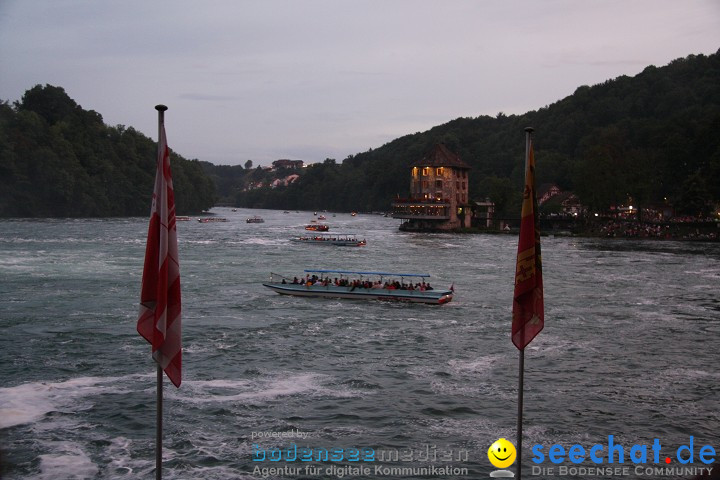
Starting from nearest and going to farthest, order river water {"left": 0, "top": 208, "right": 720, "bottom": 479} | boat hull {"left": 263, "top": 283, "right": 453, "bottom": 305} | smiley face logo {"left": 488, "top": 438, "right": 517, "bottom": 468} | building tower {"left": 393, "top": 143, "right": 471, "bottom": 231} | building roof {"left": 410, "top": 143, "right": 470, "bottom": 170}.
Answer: smiley face logo {"left": 488, "top": 438, "right": 517, "bottom": 468}, river water {"left": 0, "top": 208, "right": 720, "bottom": 479}, boat hull {"left": 263, "top": 283, "right": 453, "bottom": 305}, building tower {"left": 393, "top": 143, "right": 471, "bottom": 231}, building roof {"left": 410, "top": 143, "right": 470, "bottom": 170}

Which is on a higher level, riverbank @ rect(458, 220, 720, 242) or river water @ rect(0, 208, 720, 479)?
riverbank @ rect(458, 220, 720, 242)

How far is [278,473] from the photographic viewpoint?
922 inches

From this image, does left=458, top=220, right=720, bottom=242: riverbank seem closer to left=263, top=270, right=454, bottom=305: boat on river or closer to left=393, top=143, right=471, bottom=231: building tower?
left=393, top=143, right=471, bottom=231: building tower

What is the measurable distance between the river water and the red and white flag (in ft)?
40.9

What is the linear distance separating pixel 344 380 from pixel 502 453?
10.2 metres

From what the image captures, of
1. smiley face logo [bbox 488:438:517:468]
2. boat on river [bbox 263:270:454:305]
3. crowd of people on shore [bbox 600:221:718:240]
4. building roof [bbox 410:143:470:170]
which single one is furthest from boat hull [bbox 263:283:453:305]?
building roof [bbox 410:143:470:170]

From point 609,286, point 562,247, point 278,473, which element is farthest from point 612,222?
point 278,473

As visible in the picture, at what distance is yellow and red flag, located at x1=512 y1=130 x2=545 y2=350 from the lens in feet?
41.5

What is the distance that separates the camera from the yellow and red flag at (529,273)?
1264 centimetres

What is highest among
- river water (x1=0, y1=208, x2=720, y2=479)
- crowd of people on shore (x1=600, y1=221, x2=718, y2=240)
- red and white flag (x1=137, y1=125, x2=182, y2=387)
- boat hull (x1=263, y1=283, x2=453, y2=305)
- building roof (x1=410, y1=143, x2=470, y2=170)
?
building roof (x1=410, y1=143, x2=470, y2=170)

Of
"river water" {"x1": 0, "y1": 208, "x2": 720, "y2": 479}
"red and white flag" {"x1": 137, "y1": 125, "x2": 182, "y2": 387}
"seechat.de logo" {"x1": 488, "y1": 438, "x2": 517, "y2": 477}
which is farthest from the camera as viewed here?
"river water" {"x1": 0, "y1": 208, "x2": 720, "y2": 479}

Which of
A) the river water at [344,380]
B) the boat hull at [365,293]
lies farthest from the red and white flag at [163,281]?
the boat hull at [365,293]

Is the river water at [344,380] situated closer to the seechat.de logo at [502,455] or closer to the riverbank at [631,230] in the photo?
the seechat.de logo at [502,455]

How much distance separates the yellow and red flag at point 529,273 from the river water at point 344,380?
1221 centimetres
